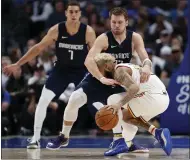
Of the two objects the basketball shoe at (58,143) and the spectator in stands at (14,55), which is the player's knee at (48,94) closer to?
the basketball shoe at (58,143)

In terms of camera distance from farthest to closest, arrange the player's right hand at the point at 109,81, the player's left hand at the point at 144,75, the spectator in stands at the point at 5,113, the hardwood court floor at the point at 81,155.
Result: the spectator in stands at the point at 5,113, the player's left hand at the point at 144,75, the player's right hand at the point at 109,81, the hardwood court floor at the point at 81,155

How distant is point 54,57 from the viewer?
51.1 ft

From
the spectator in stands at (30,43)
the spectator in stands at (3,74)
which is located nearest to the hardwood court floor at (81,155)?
the spectator in stands at (3,74)

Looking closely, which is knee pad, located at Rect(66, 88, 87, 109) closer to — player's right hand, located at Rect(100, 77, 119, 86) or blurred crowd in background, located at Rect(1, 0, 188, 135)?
player's right hand, located at Rect(100, 77, 119, 86)

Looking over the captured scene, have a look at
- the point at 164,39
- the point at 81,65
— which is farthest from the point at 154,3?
the point at 81,65

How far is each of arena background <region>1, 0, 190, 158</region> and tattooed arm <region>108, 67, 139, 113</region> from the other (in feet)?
11.0

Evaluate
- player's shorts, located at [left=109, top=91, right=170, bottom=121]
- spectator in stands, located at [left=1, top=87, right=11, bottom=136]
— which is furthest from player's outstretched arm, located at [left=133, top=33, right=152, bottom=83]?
spectator in stands, located at [left=1, top=87, right=11, bottom=136]

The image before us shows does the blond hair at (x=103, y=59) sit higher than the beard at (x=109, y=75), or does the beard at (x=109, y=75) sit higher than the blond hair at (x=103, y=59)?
the blond hair at (x=103, y=59)

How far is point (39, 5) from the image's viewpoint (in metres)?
19.1

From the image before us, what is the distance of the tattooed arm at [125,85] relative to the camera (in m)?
8.66

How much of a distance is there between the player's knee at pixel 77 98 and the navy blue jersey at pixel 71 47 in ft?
3.23

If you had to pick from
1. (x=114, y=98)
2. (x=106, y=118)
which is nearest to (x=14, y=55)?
(x=114, y=98)

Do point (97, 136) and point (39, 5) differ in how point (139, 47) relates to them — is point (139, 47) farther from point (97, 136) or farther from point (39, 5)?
point (39, 5)

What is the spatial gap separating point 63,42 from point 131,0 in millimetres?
8770
